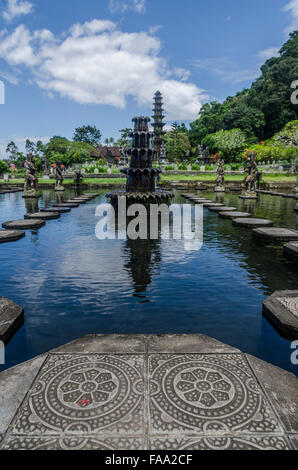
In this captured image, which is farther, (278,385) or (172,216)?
(172,216)

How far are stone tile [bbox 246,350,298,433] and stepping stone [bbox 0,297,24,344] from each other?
120 inches

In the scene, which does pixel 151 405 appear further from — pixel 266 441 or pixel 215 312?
pixel 215 312

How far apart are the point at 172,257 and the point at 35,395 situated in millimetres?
5177

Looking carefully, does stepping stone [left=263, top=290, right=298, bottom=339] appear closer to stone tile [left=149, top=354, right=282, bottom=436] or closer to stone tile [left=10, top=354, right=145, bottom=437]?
stone tile [left=149, top=354, right=282, bottom=436]

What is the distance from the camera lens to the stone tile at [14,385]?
2537 mm

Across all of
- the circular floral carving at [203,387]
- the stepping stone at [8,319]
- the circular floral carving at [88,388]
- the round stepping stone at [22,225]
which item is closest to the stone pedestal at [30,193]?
the round stepping stone at [22,225]

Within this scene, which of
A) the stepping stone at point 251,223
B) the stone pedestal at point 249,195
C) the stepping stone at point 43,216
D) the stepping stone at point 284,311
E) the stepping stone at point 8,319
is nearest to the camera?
the stepping stone at point 8,319

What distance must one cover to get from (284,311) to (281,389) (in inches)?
65.8

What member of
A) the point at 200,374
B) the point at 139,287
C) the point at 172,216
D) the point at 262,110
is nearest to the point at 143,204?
the point at 172,216

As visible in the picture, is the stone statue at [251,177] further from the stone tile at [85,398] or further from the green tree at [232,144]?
the green tree at [232,144]

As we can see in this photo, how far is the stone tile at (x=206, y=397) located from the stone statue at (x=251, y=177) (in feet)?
67.0

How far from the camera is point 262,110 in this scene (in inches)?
2729

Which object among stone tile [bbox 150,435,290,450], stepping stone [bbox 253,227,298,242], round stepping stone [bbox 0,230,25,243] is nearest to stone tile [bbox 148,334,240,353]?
stone tile [bbox 150,435,290,450]
